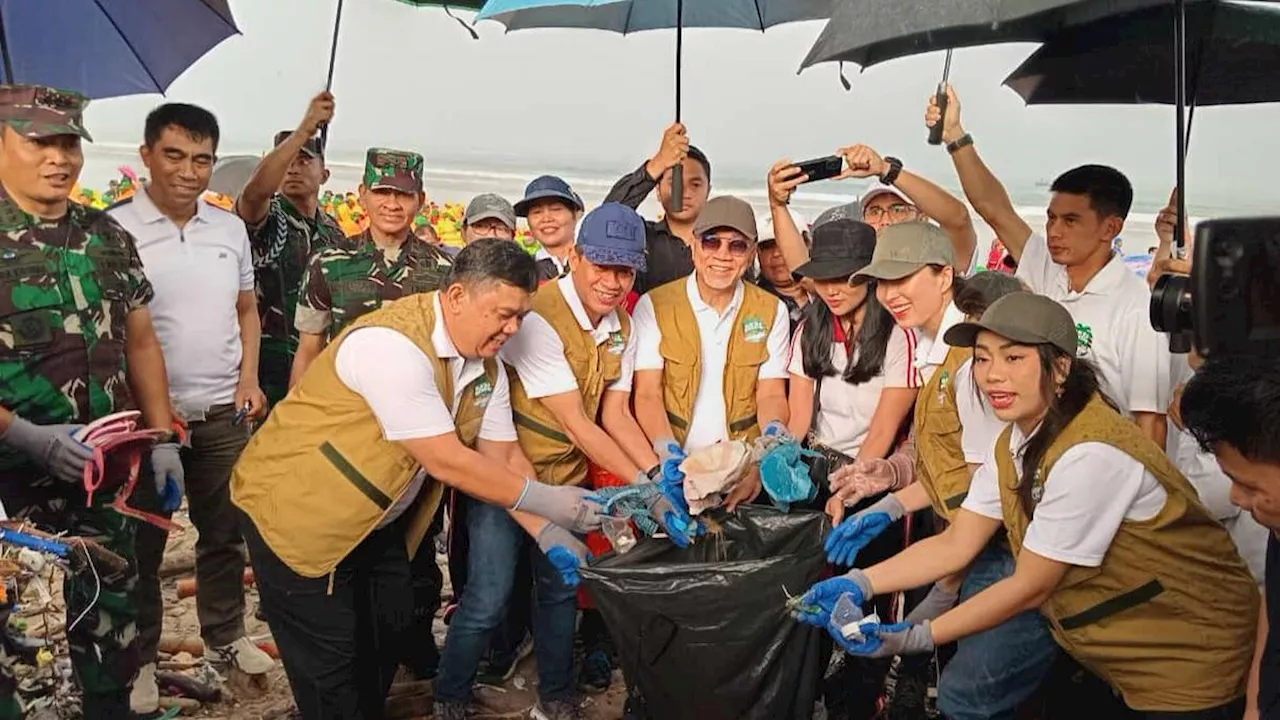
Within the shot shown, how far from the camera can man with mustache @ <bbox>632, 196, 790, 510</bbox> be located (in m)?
3.32

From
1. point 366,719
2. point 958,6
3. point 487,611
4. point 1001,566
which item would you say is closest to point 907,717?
point 1001,566

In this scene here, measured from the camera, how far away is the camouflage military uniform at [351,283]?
348cm

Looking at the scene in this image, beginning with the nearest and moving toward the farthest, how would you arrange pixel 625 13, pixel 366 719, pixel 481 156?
pixel 366 719 < pixel 625 13 < pixel 481 156

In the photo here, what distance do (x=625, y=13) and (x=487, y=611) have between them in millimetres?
2839

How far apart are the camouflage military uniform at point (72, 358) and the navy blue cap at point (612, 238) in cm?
126

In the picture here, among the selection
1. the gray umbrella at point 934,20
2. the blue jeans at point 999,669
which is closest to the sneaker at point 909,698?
the blue jeans at point 999,669

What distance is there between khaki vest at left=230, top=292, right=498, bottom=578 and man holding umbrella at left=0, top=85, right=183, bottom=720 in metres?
0.43

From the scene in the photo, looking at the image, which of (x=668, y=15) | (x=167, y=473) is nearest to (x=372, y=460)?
(x=167, y=473)

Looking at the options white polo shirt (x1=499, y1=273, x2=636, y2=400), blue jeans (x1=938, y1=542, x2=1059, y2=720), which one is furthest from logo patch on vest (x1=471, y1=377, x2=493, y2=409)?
blue jeans (x1=938, y1=542, x2=1059, y2=720)

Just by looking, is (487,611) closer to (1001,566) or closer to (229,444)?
(229,444)

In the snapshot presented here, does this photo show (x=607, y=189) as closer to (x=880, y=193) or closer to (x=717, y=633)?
(x=880, y=193)

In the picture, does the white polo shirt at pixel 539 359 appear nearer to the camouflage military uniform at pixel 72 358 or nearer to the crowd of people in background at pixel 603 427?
the crowd of people in background at pixel 603 427

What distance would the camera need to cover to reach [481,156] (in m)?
37.4

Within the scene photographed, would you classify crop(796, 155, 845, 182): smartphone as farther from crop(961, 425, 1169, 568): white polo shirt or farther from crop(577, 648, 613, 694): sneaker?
crop(577, 648, 613, 694): sneaker
